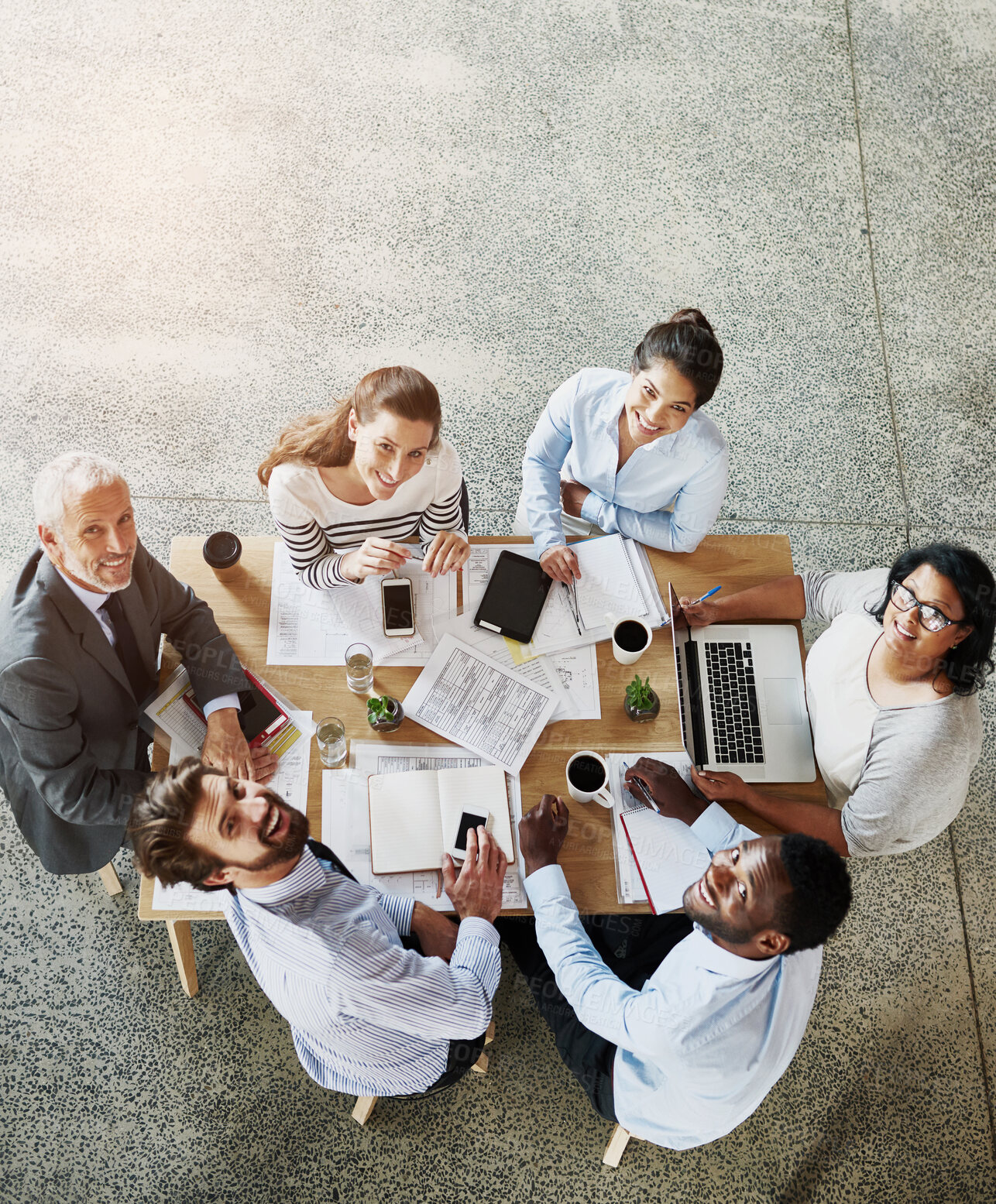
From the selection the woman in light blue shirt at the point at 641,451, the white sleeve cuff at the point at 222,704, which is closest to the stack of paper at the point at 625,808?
the woman in light blue shirt at the point at 641,451

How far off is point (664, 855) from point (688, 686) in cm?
40

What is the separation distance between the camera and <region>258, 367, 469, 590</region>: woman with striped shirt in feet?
6.08

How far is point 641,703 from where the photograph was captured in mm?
1842

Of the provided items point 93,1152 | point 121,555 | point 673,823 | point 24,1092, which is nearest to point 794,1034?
point 673,823

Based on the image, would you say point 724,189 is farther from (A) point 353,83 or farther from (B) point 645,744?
(B) point 645,744

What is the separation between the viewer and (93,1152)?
2.15 m

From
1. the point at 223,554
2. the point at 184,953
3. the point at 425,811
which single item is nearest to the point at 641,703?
the point at 425,811

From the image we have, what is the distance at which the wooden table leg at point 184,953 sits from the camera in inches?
82.0

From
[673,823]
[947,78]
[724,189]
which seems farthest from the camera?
[947,78]

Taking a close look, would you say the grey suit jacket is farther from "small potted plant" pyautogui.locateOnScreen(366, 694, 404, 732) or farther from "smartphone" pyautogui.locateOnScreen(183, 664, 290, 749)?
"small potted plant" pyautogui.locateOnScreen(366, 694, 404, 732)

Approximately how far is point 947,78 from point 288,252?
3.07m

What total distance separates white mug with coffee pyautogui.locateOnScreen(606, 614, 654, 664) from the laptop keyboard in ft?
0.61

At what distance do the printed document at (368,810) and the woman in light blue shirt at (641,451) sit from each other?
52 cm

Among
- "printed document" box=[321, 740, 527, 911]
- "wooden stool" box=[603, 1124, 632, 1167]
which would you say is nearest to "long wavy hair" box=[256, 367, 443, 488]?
"printed document" box=[321, 740, 527, 911]
